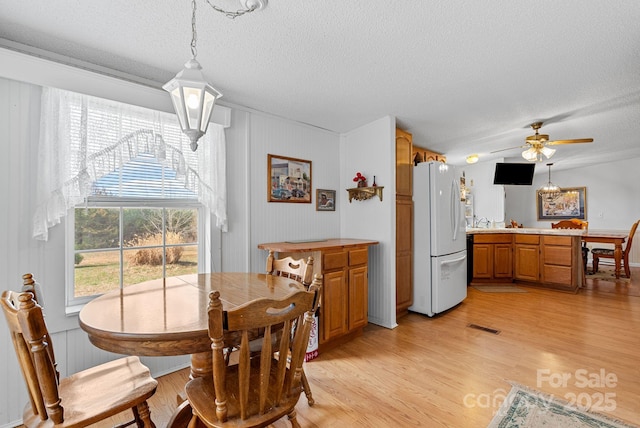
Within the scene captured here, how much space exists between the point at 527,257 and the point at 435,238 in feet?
8.33

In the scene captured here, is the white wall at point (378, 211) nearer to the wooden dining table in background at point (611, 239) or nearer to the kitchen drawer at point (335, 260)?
the kitchen drawer at point (335, 260)

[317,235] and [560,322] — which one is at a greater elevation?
[317,235]

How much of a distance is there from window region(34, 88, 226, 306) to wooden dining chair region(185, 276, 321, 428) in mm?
1349

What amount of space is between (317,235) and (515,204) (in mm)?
6443

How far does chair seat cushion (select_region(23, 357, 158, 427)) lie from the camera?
1.12 meters

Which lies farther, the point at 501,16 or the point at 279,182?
the point at 279,182

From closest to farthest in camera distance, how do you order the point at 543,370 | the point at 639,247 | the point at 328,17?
the point at 328,17 < the point at 543,370 < the point at 639,247

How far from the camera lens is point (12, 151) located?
1.75m

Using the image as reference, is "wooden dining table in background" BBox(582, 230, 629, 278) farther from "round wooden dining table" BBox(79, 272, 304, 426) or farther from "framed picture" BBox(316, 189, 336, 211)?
"round wooden dining table" BBox(79, 272, 304, 426)

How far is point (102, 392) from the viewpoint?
1267mm

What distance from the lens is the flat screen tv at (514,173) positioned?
528cm

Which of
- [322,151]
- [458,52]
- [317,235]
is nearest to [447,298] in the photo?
[317,235]

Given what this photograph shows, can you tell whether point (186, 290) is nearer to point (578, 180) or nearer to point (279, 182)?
point (279, 182)

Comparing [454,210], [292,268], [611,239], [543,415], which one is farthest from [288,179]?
[611,239]
